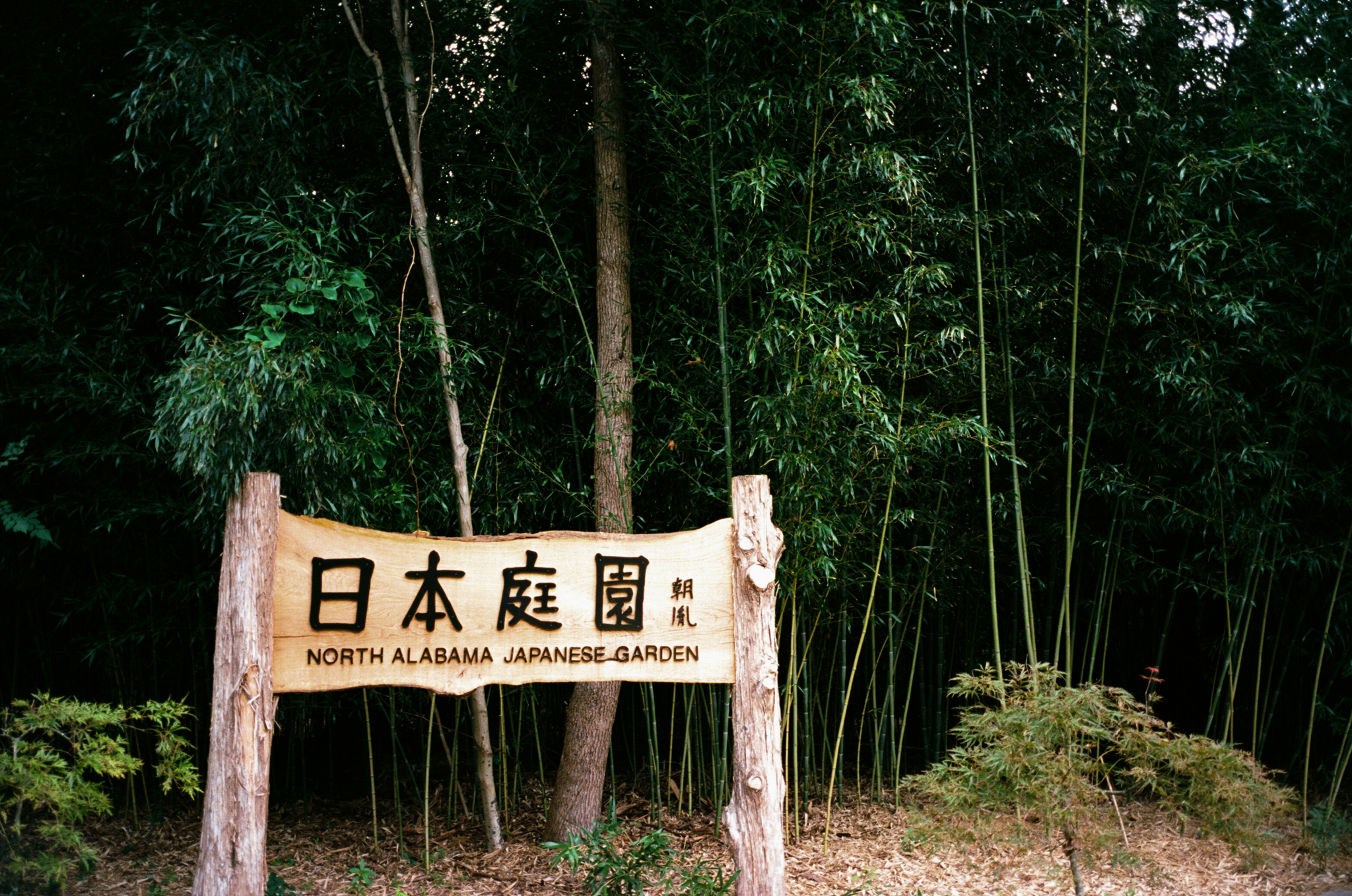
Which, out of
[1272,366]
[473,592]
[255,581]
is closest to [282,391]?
[255,581]

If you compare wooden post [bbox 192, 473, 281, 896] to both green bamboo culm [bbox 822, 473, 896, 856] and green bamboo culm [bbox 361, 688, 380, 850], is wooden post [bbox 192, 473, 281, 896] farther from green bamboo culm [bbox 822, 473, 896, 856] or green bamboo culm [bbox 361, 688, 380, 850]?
green bamboo culm [bbox 822, 473, 896, 856]

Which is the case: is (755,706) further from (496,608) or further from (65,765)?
(65,765)

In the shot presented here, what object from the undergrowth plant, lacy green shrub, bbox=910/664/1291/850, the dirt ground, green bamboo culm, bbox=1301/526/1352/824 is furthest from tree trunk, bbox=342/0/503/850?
green bamboo culm, bbox=1301/526/1352/824

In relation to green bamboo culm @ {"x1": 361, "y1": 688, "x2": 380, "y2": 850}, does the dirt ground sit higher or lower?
lower

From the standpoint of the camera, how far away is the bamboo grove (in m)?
3.12

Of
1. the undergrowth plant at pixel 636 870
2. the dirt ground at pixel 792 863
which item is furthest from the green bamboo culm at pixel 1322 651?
the undergrowth plant at pixel 636 870

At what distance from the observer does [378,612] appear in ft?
7.94

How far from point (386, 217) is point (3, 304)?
51.8 inches

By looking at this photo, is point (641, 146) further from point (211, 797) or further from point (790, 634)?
point (211, 797)

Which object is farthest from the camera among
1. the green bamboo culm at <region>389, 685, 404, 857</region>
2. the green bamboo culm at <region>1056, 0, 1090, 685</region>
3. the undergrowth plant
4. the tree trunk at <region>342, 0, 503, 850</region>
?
the green bamboo culm at <region>389, 685, 404, 857</region>

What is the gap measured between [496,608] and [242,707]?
0.67 m

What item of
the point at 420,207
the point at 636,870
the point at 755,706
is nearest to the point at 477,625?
the point at 755,706

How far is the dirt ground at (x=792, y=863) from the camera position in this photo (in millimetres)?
3381

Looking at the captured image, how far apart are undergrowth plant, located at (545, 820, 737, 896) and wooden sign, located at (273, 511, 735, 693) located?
35.4 inches
